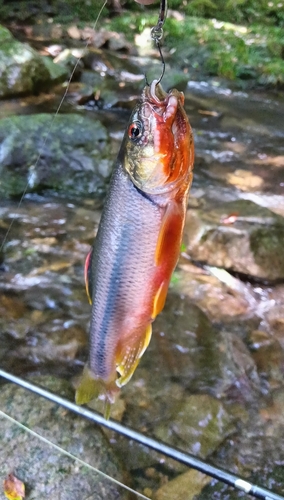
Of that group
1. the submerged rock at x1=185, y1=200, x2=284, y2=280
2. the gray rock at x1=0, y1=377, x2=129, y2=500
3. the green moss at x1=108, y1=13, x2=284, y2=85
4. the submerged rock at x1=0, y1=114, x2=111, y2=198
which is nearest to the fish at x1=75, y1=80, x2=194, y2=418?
the gray rock at x1=0, y1=377, x2=129, y2=500

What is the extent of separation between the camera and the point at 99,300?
169 centimetres

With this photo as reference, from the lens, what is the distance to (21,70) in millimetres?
8867

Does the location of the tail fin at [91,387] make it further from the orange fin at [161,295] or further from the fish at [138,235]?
the orange fin at [161,295]

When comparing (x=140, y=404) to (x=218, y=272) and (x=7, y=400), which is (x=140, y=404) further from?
(x=218, y=272)

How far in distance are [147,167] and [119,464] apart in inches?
75.6

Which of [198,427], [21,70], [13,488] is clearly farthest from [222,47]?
[13,488]

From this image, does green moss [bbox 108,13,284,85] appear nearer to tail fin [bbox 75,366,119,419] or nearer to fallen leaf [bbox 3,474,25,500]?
tail fin [bbox 75,366,119,419]

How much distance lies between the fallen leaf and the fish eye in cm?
188

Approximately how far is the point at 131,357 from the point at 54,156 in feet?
15.2

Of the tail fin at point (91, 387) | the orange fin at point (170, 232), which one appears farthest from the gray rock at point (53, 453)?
the orange fin at point (170, 232)

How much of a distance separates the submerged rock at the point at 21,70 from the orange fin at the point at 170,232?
8228 millimetres

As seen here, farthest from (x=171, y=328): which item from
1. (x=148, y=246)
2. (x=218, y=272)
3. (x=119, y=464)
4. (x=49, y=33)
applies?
(x=49, y=33)

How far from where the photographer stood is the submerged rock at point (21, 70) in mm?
8727

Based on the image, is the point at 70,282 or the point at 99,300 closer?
the point at 99,300
